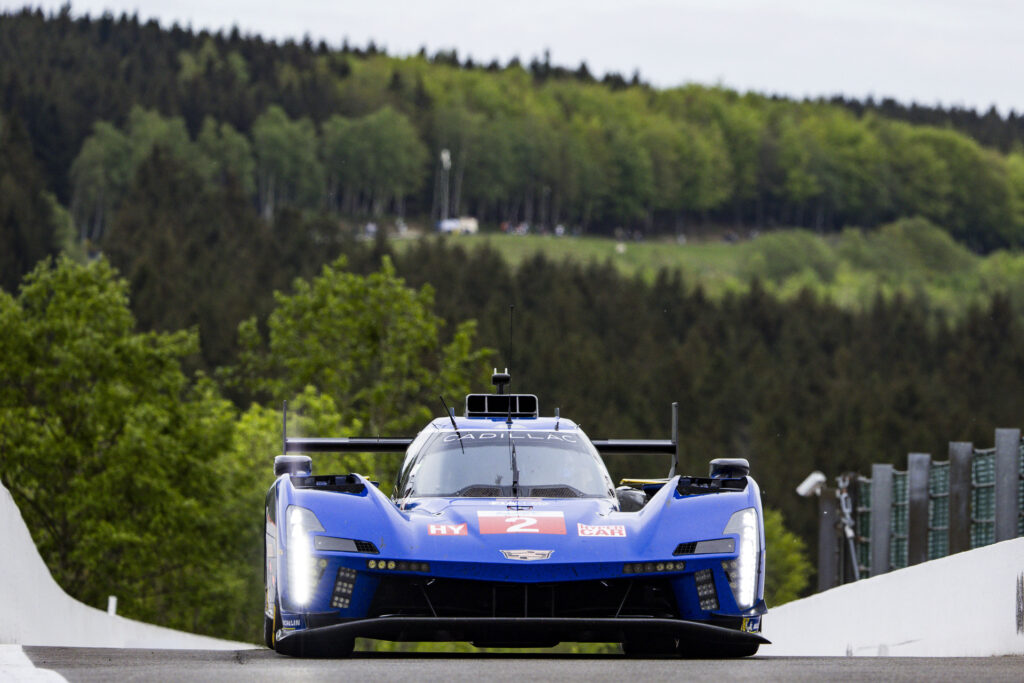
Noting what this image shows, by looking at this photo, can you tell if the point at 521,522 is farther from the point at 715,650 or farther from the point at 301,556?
the point at 715,650

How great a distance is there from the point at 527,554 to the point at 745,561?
3.61 feet

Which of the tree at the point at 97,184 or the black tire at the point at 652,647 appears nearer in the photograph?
the black tire at the point at 652,647

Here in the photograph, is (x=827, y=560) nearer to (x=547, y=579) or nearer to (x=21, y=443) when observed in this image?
(x=547, y=579)

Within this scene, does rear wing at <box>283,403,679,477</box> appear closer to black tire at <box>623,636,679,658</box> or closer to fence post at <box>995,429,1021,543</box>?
black tire at <box>623,636,679,658</box>

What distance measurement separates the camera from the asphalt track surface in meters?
7.49

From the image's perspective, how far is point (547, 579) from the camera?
8.61 meters

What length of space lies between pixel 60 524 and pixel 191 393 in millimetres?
7991

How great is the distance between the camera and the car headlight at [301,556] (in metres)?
8.77

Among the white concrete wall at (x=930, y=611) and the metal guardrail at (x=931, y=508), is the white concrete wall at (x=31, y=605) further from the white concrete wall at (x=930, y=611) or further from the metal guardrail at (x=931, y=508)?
the metal guardrail at (x=931, y=508)

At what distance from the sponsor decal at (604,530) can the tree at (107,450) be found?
144ft

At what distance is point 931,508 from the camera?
2592 cm

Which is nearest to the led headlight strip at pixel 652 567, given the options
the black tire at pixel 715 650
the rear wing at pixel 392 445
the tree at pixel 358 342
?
the black tire at pixel 715 650

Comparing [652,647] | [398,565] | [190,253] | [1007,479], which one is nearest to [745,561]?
[652,647]

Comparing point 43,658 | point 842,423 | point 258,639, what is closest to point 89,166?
point 842,423
